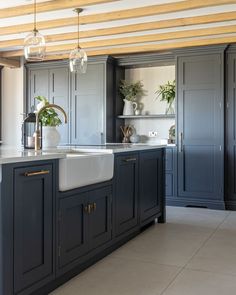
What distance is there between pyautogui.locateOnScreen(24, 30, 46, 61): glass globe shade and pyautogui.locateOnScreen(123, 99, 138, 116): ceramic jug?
2.86m

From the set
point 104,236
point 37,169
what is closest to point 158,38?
point 104,236

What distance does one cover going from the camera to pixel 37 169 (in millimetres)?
2309

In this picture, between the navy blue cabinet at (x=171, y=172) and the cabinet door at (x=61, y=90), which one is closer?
the navy blue cabinet at (x=171, y=172)

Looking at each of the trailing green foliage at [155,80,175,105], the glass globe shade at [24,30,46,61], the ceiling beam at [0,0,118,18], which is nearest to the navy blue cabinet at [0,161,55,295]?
the glass globe shade at [24,30,46,61]

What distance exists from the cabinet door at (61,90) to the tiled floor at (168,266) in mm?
2753

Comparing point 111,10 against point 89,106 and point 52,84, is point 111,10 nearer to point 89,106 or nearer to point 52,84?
point 89,106

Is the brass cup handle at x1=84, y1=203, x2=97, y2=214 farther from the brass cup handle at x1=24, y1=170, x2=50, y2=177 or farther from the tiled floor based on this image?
the brass cup handle at x1=24, y1=170, x2=50, y2=177

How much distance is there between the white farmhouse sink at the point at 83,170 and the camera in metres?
2.56

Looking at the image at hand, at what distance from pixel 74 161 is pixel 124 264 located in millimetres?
1022

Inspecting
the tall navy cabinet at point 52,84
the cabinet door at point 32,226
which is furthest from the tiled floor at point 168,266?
the tall navy cabinet at point 52,84

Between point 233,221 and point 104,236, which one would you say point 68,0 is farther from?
point 233,221

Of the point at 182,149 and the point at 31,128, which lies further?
the point at 31,128

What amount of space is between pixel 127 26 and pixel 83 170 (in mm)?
2733

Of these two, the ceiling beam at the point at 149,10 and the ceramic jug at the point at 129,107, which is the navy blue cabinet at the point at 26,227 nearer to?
the ceiling beam at the point at 149,10
